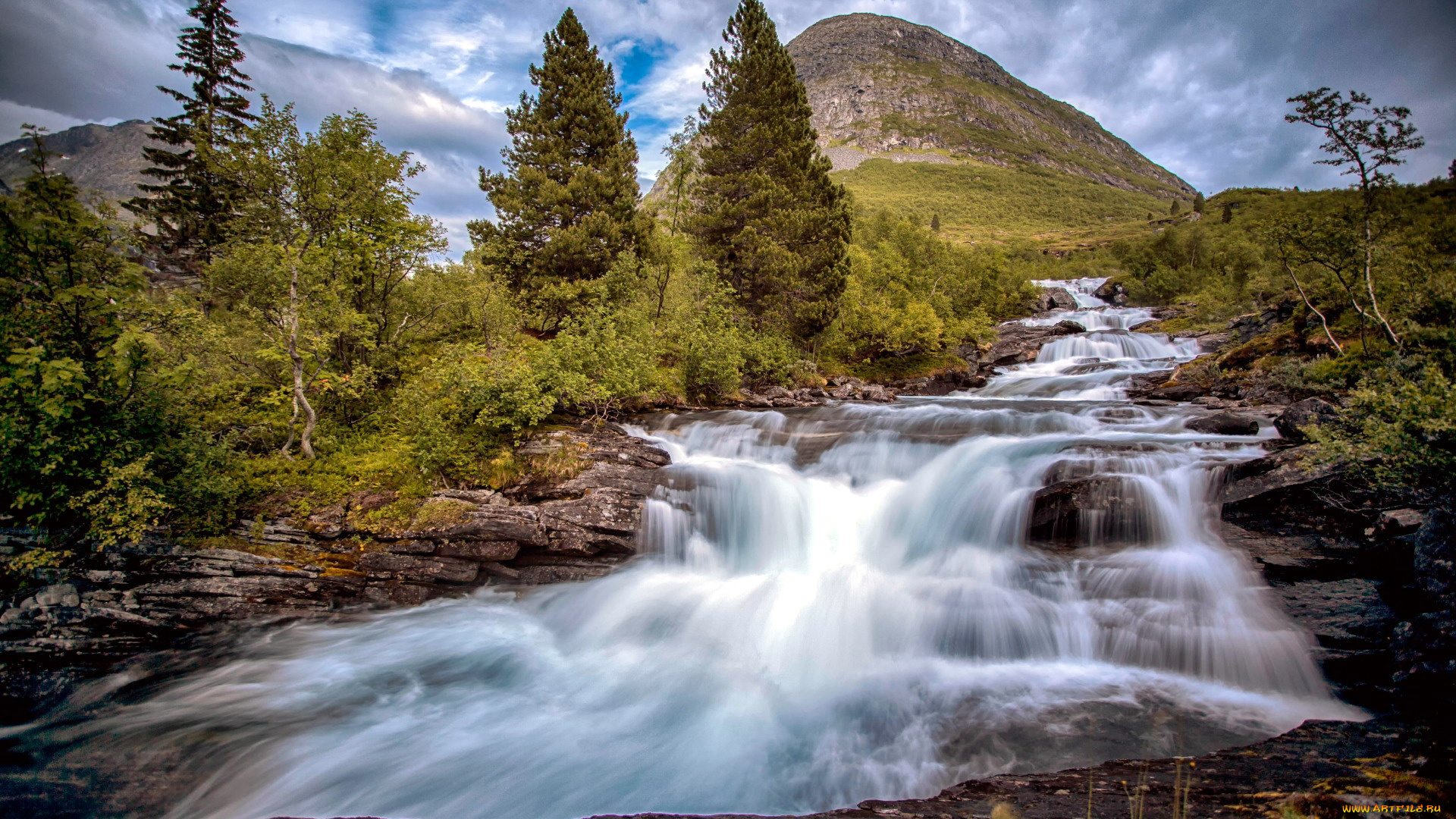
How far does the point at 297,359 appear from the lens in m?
12.0

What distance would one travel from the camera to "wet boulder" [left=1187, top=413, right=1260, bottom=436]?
1341 centimetres

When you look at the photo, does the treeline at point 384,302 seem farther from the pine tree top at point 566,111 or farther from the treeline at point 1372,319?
the treeline at point 1372,319

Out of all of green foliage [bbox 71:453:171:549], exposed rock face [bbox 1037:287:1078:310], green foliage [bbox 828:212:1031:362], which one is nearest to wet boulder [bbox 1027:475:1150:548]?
green foliage [bbox 71:453:171:549]

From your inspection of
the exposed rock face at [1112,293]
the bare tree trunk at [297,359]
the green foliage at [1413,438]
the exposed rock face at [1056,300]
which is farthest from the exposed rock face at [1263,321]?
the exposed rock face at [1112,293]

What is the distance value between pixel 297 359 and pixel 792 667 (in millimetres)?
12667

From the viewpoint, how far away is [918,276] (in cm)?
3406

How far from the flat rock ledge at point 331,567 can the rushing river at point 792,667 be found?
580mm

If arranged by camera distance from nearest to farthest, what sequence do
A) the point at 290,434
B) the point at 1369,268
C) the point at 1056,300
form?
1. the point at 290,434
2. the point at 1369,268
3. the point at 1056,300

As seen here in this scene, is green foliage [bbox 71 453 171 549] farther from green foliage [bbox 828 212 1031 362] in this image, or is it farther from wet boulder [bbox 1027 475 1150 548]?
green foliage [bbox 828 212 1031 362]

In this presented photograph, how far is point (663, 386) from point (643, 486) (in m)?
6.53

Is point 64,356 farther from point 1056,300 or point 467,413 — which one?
point 1056,300

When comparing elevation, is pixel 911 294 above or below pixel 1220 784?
above

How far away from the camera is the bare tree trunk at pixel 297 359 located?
38.4ft

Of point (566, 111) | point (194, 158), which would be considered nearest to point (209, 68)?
point (194, 158)
